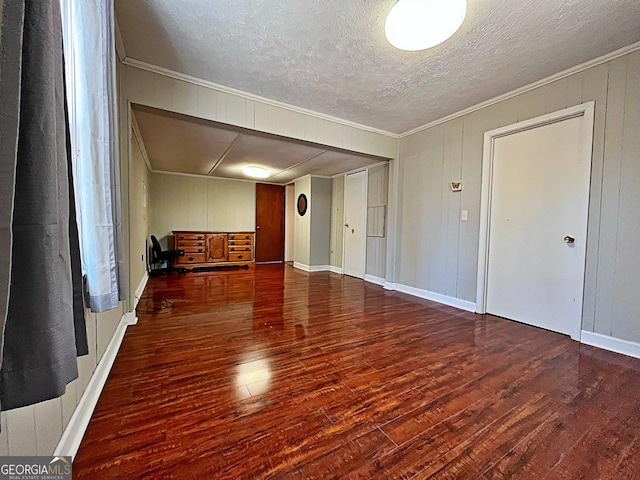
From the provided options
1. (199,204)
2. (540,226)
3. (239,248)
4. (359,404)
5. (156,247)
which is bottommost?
(359,404)

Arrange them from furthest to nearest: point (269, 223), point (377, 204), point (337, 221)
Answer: point (269, 223) → point (337, 221) → point (377, 204)

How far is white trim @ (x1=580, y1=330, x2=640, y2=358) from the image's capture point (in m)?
2.21

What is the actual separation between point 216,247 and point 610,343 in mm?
6143

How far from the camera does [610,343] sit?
232cm

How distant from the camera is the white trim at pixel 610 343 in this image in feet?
7.24

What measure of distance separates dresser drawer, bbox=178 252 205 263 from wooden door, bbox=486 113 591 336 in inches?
209

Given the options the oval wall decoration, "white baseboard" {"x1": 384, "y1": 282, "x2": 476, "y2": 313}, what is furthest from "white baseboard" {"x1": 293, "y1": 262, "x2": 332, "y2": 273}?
"white baseboard" {"x1": 384, "y1": 282, "x2": 476, "y2": 313}

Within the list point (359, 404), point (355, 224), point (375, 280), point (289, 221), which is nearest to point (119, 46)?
point (359, 404)

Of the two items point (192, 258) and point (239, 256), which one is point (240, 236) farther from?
point (192, 258)

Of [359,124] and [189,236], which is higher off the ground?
[359,124]

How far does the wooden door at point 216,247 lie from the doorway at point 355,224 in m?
2.69

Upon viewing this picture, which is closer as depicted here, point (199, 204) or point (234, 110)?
point (234, 110)

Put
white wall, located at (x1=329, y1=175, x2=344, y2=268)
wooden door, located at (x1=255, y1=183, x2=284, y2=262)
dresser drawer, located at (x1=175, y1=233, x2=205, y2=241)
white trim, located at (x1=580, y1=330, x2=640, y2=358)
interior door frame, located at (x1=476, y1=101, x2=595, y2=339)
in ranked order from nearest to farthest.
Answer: white trim, located at (x1=580, y1=330, x2=640, y2=358)
interior door frame, located at (x1=476, y1=101, x2=595, y2=339)
dresser drawer, located at (x1=175, y1=233, x2=205, y2=241)
white wall, located at (x1=329, y1=175, x2=344, y2=268)
wooden door, located at (x1=255, y1=183, x2=284, y2=262)

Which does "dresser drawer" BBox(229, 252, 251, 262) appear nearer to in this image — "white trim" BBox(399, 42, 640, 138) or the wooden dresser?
the wooden dresser
